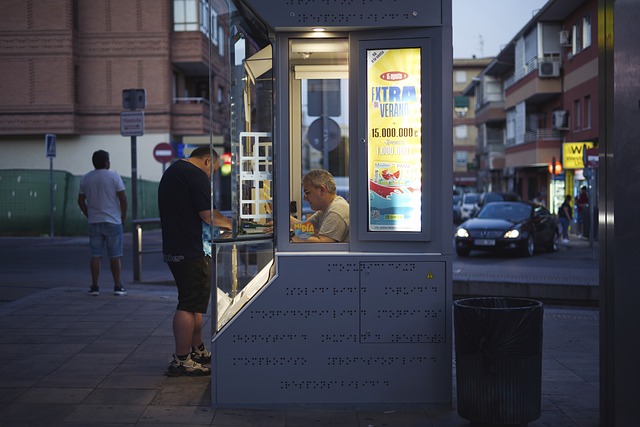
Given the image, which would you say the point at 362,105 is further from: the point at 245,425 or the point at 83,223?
the point at 83,223

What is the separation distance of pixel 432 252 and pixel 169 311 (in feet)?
16.8

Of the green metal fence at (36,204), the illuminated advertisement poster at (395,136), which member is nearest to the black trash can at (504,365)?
the illuminated advertisement poster at (395,136)

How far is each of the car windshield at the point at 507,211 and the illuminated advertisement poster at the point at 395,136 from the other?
Result: 17.5 meters

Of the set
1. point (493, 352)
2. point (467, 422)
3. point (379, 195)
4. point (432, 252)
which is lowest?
point (467, 422)

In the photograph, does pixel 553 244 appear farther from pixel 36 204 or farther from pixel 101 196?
pixel 101 196

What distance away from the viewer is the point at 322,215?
6570 millimetres

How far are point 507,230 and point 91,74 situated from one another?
2107 cm

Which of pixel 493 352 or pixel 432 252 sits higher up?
pixel 432 252

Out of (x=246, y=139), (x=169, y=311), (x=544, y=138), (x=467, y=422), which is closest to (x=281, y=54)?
(x=246, y=139)

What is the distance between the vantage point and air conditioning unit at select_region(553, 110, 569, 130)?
1571 inches

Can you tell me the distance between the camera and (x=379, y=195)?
6.04 metres

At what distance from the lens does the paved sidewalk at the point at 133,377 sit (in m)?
5.75

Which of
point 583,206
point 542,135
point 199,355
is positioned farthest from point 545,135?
point 199,355

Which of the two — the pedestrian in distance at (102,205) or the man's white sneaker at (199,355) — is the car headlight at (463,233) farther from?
the man's white sneaker at (199,355)
